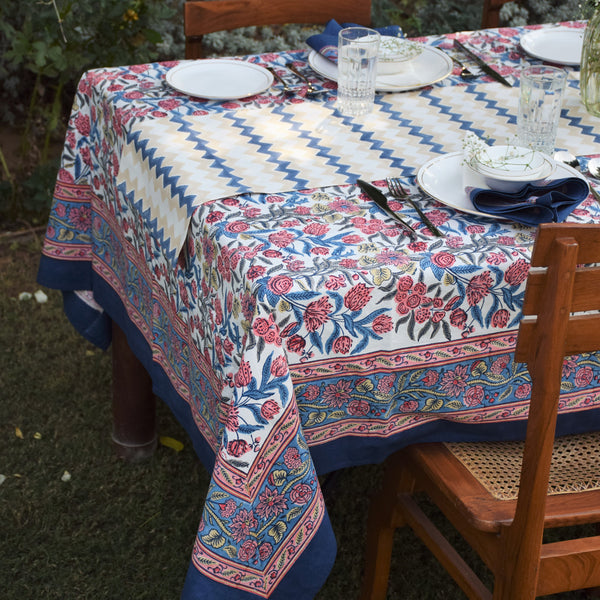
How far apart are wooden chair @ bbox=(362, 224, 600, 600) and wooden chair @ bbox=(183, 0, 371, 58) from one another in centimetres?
128

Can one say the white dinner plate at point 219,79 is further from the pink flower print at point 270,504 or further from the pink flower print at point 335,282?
the pink flower print at point 270,504

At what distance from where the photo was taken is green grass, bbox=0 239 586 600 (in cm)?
193

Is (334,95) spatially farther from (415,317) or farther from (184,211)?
(415,317)

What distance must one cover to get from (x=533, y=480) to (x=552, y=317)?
0.25 metres

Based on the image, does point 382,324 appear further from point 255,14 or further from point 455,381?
point 255,14

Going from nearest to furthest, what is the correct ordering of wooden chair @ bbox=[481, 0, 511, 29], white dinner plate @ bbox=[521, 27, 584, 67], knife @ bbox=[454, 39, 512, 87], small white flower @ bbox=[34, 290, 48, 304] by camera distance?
knife @ bbox=[454, 39, 512, 87] → white dinner plate @ bbox=[521, 27, 584, 67] → wooden chair @ bbox=[481, 0, 511, 29] → small white flower @ bbox=[34, 290, 48, 304]

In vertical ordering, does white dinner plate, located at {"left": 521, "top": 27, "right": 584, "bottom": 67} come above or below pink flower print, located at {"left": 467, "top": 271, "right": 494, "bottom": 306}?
above

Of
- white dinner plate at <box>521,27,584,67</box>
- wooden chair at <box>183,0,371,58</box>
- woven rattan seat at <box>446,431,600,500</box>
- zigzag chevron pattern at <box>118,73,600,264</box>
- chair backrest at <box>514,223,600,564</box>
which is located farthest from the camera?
wooden chair at <box>183,0,371,58</box>

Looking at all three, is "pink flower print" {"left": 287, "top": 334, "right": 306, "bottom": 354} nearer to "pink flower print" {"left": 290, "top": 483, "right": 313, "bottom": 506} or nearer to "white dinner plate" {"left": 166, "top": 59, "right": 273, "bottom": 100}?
"pink flower print" {"left": 290, "top": 483, "right": 313, "bottom": 506}

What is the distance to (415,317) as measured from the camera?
1.26 m

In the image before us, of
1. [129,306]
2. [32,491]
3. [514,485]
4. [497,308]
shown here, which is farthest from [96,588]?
[497,308]

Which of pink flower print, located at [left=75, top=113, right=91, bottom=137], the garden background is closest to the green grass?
the garden background

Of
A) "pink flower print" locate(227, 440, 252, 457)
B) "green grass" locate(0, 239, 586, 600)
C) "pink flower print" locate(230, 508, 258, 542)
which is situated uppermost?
"pink flower print" locate(227, 440, 252, 457)

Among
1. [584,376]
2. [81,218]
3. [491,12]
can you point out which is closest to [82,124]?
[81,218]
